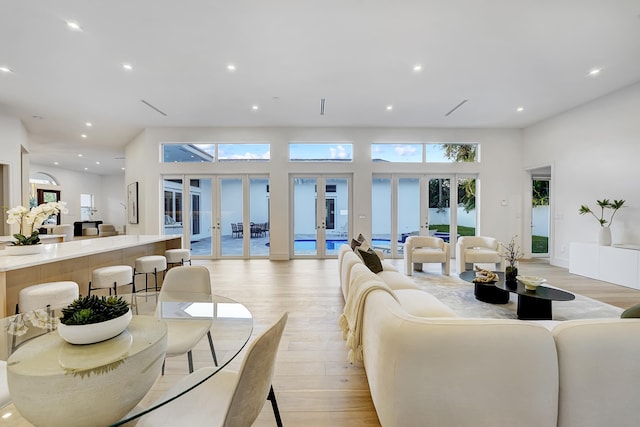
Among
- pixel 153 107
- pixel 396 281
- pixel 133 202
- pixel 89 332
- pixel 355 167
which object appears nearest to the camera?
pixel 89 332

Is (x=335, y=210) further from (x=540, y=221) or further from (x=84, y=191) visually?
(x=84, y=191)

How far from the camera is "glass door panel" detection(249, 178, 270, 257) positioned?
672 cm

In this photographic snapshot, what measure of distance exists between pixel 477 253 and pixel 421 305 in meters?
3.31

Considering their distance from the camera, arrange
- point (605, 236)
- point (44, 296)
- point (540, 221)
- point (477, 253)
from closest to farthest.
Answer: point (44, 296) → point (605, 236) → point (477, 253) → point (540, 221)

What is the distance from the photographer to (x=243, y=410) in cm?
99

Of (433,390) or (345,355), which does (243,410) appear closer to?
(433,390)

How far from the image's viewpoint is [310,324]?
288 centimetres

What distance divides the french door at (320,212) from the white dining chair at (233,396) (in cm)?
548

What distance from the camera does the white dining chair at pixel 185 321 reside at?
1.56 m

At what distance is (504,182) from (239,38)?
6.74m

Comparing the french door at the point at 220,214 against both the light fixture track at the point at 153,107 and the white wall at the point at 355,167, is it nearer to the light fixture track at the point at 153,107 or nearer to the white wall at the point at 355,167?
the white wall at the point at 355,167

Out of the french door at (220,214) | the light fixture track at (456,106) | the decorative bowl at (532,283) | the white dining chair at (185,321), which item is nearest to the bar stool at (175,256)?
the white dining chair at (185,321)

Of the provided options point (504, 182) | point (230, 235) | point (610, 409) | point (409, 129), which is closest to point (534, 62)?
point (409, 129)

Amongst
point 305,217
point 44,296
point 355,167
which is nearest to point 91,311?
point 44,296
